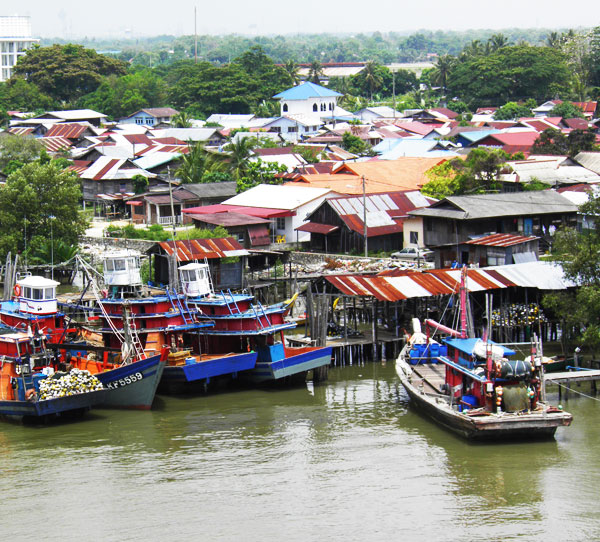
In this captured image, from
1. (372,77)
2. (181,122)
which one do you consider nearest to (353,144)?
(181,122)

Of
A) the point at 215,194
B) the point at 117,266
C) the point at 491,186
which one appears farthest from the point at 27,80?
the point at 117,266

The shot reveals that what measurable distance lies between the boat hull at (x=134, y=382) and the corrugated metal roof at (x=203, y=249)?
33.7ft

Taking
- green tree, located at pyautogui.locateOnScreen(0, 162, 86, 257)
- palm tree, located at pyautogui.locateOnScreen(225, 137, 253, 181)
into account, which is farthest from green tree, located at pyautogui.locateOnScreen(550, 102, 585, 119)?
green tree, located at pyautogui.locateOnScreen(0, 162, 86, 257)

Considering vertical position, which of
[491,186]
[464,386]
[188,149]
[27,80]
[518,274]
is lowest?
[464,386]

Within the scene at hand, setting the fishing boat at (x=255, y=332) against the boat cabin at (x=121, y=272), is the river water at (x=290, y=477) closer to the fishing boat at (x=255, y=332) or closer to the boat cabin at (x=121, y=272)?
the fishing boat at (x=255, y=332)

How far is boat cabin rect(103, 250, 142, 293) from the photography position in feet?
102

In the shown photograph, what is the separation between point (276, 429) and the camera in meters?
27.4

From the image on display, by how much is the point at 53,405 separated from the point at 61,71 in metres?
88.7

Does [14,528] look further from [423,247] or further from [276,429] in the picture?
[423,247]

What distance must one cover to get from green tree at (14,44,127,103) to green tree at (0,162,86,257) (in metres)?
63.9

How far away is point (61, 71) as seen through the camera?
110125mm

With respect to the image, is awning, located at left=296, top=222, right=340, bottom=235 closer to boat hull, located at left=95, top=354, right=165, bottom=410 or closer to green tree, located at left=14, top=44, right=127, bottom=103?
boat hull, located at left=95, top=354, right=165, bottom=410

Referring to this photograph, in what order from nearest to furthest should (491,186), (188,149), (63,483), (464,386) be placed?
(63,483)
(464,386)
(491,186)
(188,149)

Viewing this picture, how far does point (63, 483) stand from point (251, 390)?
8716 millimetres
